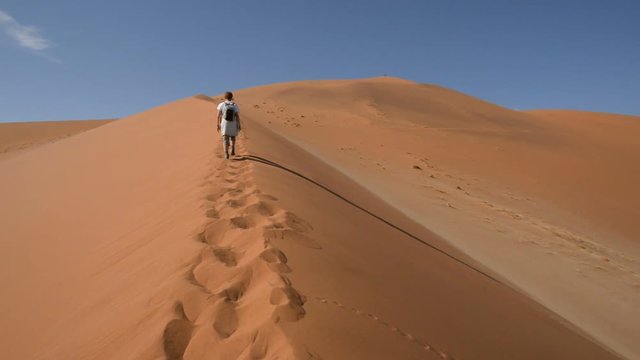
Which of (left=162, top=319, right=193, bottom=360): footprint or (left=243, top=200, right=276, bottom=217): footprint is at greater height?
(left=162, top=319, right=193, bottom=360): footprint

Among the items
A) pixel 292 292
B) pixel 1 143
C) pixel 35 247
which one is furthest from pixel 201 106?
pixel 1 143

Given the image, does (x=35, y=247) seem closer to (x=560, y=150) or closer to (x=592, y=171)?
(x=592, y=171)

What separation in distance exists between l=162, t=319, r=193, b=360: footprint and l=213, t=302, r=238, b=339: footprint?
0.47 ft

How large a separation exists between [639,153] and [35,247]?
87.4 feet

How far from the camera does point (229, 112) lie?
752cm

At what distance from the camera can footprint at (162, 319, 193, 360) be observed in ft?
6.70

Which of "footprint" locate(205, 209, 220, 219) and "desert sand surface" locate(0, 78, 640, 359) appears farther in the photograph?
"footprint" locate(205, 209, 220, 219)

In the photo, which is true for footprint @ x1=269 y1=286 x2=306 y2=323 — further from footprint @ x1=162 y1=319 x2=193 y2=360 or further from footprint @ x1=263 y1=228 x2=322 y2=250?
footprint @ x1=263 y1=228 x2=322 y2=250

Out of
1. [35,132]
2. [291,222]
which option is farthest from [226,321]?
[35,132]

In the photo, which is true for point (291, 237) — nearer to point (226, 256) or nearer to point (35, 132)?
point (226, 256)

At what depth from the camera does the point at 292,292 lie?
240cm

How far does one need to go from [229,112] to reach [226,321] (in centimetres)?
574

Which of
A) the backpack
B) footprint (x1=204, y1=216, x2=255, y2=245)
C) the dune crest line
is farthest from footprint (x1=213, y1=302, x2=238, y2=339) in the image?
the backpack

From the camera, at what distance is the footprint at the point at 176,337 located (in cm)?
204
